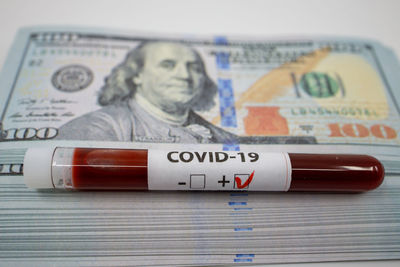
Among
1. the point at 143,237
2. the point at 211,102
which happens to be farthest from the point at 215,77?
the point at 143,237

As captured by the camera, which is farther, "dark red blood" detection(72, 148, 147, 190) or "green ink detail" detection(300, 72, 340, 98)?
"green ink detail" detection(300, 72, 340, 98)

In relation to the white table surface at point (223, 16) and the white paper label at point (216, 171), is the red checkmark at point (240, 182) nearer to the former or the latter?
the white paper label at point (216, 171)

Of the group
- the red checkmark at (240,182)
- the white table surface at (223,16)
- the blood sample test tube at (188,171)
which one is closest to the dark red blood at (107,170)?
the blood sample test tube at (188,171)

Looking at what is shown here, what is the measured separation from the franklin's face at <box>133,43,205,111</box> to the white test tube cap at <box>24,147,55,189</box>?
0.56ft

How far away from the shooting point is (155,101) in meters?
0.46

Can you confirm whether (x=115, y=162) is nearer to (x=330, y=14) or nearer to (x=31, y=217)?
(x=31, y=217)

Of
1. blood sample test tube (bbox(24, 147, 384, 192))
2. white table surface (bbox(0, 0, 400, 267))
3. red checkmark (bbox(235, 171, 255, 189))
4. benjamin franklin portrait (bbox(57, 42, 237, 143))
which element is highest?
white table surface (bbox(0, 0, 400, 267))

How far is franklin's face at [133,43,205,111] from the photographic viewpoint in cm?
47

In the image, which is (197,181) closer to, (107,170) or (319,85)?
(107,170)

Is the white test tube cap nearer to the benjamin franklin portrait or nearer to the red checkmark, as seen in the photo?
the benjamin franklin portrait

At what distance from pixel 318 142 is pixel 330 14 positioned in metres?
0.33

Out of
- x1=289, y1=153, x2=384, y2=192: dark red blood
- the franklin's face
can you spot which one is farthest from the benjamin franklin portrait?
x1=289, y1=153, x2=384, y2=192: dark red blood

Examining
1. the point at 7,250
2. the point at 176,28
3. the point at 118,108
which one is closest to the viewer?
the point at 7,250

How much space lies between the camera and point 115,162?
0.37 meters
